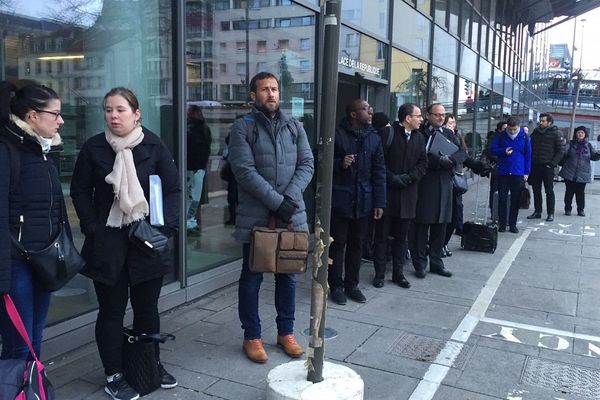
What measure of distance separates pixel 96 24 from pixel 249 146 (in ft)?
5.30

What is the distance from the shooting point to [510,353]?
399cm

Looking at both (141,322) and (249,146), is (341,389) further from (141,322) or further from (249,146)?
(249,146)

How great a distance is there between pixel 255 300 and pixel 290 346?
1.32 ft

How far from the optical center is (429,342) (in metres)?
4.18

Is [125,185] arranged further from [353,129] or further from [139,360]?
[353,129]

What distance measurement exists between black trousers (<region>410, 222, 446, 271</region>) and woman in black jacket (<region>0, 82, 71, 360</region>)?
4086mm

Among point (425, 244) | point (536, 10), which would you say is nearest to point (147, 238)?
point (425, 244)

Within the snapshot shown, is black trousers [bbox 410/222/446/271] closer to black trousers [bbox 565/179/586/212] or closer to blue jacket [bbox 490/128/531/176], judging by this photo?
blue jacket [bbox 490/128/531/176]

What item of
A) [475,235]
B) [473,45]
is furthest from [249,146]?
[473,45]

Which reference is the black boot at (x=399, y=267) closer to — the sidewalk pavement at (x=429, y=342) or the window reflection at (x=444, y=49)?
the sidewalk pavement at (x=429, y=342)

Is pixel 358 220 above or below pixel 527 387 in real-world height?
above

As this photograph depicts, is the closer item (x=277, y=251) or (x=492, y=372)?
(x=277, y=251)

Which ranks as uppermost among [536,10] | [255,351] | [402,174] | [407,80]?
[536,10]

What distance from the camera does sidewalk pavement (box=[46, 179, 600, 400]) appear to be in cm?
342
